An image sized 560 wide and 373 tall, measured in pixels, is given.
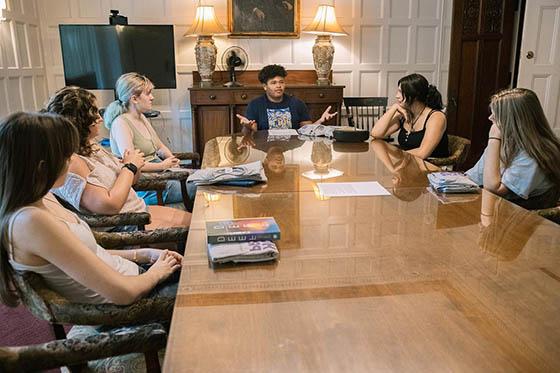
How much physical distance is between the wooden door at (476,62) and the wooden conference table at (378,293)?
146 inches

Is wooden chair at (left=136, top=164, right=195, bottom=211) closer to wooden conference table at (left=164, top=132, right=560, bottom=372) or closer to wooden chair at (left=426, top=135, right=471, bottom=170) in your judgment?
wooden conference table at (left=164, top=132, right=560, bottom=372)

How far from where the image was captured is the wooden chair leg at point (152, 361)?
1138mm

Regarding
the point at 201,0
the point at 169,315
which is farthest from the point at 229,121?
the point at 169,315

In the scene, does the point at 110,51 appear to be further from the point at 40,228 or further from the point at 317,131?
the point at 40,228

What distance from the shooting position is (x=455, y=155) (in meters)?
3.32

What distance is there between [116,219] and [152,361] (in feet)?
3.11

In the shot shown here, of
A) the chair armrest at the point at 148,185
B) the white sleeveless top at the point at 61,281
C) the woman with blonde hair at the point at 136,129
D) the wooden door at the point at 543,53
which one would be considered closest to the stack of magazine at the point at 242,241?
the white sleeveless top at the point at 61,281

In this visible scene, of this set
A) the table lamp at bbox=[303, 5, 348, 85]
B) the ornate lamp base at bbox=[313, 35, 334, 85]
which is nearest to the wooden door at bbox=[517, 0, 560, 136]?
the table lamp at bbox=[303, 5, 348, 85]

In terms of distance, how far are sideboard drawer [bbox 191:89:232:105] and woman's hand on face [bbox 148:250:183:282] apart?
3124 mm

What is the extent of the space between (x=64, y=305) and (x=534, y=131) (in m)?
1.99

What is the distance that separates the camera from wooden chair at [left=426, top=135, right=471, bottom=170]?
3.22 meters

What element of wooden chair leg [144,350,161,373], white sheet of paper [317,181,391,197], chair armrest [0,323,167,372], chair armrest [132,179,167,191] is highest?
white sheet of paper [317,181,391,197]

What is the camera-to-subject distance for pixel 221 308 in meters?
1.06

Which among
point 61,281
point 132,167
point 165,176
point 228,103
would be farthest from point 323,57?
point 61,281
